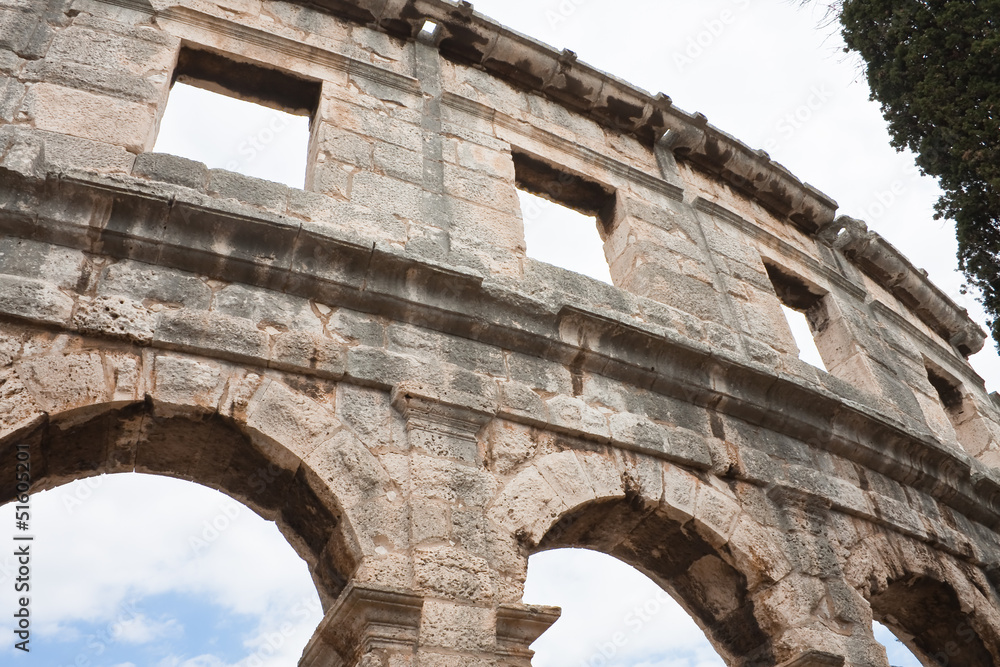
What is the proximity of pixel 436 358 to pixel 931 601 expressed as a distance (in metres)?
3.95

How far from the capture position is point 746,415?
5.02 metres

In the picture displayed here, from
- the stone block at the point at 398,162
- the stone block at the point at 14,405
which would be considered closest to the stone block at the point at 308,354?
the stone block at the point at 14,405

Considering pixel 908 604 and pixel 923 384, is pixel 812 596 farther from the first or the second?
pixel 923 384

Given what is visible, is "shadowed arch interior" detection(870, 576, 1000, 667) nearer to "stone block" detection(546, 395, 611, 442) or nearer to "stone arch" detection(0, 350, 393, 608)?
"stone block" detection(546, 395, 611, 442)

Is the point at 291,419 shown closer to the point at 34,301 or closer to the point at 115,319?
the point at 115,319

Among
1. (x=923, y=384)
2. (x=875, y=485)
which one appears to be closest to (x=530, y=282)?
(x=875, y=485)

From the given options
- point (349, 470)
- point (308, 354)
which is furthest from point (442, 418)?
point (308, 354)

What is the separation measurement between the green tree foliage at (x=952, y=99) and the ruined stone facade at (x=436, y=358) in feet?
4.70

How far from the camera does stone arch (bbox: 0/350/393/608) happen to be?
3.22 metres

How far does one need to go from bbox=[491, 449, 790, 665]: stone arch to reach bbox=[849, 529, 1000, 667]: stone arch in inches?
36.7

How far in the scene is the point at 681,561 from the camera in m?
4.50

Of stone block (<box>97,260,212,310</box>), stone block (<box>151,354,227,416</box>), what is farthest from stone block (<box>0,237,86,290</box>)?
stone block (<box>151,354,227,416</box>)

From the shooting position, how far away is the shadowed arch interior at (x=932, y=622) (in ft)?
17.4

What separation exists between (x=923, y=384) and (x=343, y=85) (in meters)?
5.82
